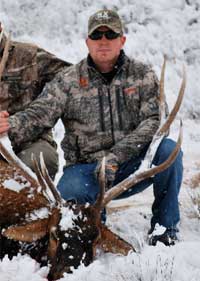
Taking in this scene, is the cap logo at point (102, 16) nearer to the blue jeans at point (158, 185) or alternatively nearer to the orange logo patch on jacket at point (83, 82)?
the orange logo patch on jacket at point (83, 82)

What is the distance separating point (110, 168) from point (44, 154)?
3.53 ft

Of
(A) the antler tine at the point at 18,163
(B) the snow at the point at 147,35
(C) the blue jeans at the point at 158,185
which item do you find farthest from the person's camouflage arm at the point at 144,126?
(B) the snow at the point at 147,35

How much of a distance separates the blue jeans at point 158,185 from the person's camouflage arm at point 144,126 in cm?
13

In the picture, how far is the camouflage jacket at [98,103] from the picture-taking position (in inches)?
197

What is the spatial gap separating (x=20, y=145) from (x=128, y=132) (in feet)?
3.38

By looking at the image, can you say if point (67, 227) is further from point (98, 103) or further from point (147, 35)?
point (147, 35)

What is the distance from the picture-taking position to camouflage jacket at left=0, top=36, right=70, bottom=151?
570cm

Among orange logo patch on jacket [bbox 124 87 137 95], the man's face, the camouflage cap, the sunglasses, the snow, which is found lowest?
the snow

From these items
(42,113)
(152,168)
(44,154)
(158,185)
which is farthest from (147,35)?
(152,168)

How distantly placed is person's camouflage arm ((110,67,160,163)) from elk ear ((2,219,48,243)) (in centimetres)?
100

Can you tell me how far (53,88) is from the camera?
5027mm

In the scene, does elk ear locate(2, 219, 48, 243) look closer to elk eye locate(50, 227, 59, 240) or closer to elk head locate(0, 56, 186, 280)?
elk head locate(0, 56, 186, 280)

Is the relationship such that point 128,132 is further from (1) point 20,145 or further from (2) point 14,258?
(2) point 14,258

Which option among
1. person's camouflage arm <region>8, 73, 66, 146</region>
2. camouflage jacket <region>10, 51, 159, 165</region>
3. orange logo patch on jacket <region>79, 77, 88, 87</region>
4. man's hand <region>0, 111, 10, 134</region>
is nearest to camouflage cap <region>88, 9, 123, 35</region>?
camouflage jacket <region>10, 51, 159, 165</region>
